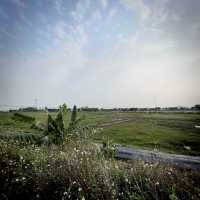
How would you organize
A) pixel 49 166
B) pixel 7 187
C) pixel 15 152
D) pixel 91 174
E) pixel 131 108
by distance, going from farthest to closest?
pixel 131 108, pixel 15 152, pixel 49 166, pixel 7 187, pixel 91 174

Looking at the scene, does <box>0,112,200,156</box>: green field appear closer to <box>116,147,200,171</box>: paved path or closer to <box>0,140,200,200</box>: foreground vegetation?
<box>116,147,200,171</box>: paved path

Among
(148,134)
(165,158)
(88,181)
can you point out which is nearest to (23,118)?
(88,181)

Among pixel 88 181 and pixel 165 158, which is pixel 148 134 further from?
pixel 88 181

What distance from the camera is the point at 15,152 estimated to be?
535 centimetres

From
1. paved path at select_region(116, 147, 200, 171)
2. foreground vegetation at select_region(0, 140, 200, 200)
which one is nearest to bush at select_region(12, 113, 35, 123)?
foreground vegetation at select_region(0, 140, 200, 200)

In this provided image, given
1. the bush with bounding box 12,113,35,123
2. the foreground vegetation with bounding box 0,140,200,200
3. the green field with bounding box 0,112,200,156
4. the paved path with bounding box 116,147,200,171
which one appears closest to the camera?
the foreground vegetation with bounding box 0,140,200,200

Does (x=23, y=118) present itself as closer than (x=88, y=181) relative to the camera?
No

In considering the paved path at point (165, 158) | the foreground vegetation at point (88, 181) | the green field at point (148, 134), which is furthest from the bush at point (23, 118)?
the paved path at point (165, 158)

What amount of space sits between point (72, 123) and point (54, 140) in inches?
38.4

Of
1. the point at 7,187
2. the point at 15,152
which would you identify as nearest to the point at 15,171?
the point at 7,187

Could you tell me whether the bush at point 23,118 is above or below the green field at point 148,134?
above

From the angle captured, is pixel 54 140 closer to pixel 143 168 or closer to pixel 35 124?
pixel 35 124

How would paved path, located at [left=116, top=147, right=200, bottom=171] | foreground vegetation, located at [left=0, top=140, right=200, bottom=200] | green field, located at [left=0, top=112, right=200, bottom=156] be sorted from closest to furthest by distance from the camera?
foreground vegetation, located at [left=0, top=140, right=200, bottom=200] < paved path, located at [left=116, top=147, right=200, bottom=171] < green field, located at [left=0, top=112, right=200, bottom=156]

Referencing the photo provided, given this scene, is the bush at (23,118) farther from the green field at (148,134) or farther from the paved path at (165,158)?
the paved path at (165,158)
